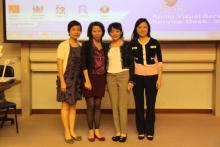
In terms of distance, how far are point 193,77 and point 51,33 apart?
7.27 ft

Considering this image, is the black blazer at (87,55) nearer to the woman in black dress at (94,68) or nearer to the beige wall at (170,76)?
the woman in black dress at (94,68)

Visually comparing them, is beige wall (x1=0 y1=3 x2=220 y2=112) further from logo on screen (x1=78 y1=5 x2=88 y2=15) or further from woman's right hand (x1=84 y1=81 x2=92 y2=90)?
woman's right hand (x1=84 y1=81 x2=92 y2=90)

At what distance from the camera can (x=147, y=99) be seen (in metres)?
3.88

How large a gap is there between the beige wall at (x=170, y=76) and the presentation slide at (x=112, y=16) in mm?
297

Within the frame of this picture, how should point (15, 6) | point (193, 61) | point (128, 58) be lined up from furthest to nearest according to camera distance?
1. point (193, 61)
2. point (15, 6)
3. point (128, 58)

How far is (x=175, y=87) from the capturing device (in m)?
5.16

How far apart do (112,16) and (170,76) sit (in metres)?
1.29

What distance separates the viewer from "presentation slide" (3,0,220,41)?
4688mm

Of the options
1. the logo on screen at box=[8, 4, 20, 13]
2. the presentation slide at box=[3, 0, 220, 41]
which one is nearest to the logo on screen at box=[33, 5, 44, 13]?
the presentation slide at box=[3, 0, 220, 41]

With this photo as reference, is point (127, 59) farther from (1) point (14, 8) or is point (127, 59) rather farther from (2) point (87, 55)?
(1) point (14, 8)

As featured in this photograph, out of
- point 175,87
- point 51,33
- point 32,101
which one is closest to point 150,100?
point 175,87

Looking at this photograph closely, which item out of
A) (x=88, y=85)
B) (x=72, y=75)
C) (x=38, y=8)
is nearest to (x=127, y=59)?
(x=88, y=85)

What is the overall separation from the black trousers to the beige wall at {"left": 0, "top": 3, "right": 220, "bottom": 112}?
118cm

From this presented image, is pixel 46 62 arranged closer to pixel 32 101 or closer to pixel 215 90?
pixel 32 101
